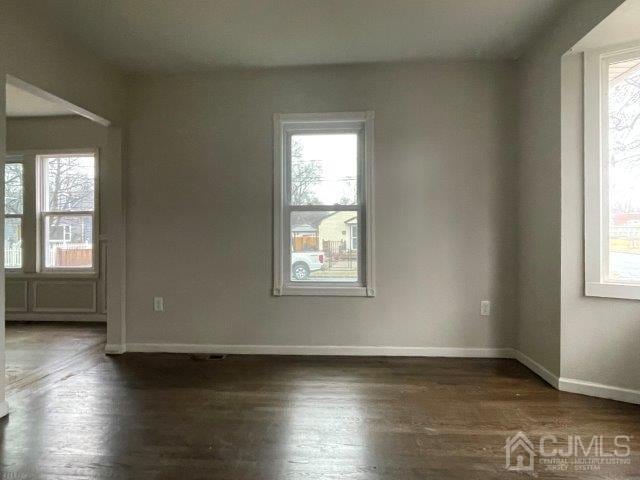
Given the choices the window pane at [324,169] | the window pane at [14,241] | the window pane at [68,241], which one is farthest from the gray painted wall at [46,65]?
the window pane at [14,241]

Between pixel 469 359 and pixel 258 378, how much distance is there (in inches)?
73.5

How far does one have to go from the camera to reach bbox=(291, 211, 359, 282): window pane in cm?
377

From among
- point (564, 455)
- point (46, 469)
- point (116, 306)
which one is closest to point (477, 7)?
point (564, 455)

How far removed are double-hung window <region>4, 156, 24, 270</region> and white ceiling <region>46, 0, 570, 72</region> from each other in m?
3.03

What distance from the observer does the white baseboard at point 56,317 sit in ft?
17.3

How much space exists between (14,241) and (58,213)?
757mm

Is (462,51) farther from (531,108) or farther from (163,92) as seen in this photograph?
(163,92)

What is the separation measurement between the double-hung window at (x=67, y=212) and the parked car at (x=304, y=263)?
10.3ft

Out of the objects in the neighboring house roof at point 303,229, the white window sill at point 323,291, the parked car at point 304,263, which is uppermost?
the neighboring house roof at point 303,229

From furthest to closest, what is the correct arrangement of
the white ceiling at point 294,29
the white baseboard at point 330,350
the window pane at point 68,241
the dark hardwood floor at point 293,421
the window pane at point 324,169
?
the window pane at point 68,241 → the window pane at point 324,169 → the white baseboard at point 330,350 → the white ceiling at point 294,29 → the dark hardwood floor at point 293,421

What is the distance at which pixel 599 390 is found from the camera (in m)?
2.70

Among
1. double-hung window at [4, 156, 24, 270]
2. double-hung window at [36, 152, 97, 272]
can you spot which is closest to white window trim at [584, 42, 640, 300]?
double-hung window at [36, 152, 97, 272]

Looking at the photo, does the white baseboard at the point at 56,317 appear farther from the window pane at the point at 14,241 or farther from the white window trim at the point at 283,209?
the white window trim at the point at 283,209

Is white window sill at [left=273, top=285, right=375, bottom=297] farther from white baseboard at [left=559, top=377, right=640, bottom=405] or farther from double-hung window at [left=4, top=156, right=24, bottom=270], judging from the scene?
double-hung window at [left=4, top=156, right=24, bottom=270]
